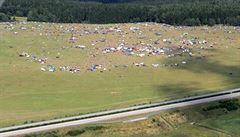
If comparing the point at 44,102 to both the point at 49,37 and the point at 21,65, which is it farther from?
the point at 49,37

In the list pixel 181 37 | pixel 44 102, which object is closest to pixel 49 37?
pixel 181 37

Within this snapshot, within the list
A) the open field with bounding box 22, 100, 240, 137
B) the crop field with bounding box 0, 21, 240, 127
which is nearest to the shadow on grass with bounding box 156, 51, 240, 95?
the crop field with bounding box 0, 21, 240, 127

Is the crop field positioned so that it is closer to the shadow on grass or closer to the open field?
the shadow on grass

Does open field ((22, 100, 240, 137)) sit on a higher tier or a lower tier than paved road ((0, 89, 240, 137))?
lower

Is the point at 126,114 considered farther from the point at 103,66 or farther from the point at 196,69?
the point at 196,69

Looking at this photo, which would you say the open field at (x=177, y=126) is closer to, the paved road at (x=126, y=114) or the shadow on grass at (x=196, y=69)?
the paved road at (x=126, y=114)
